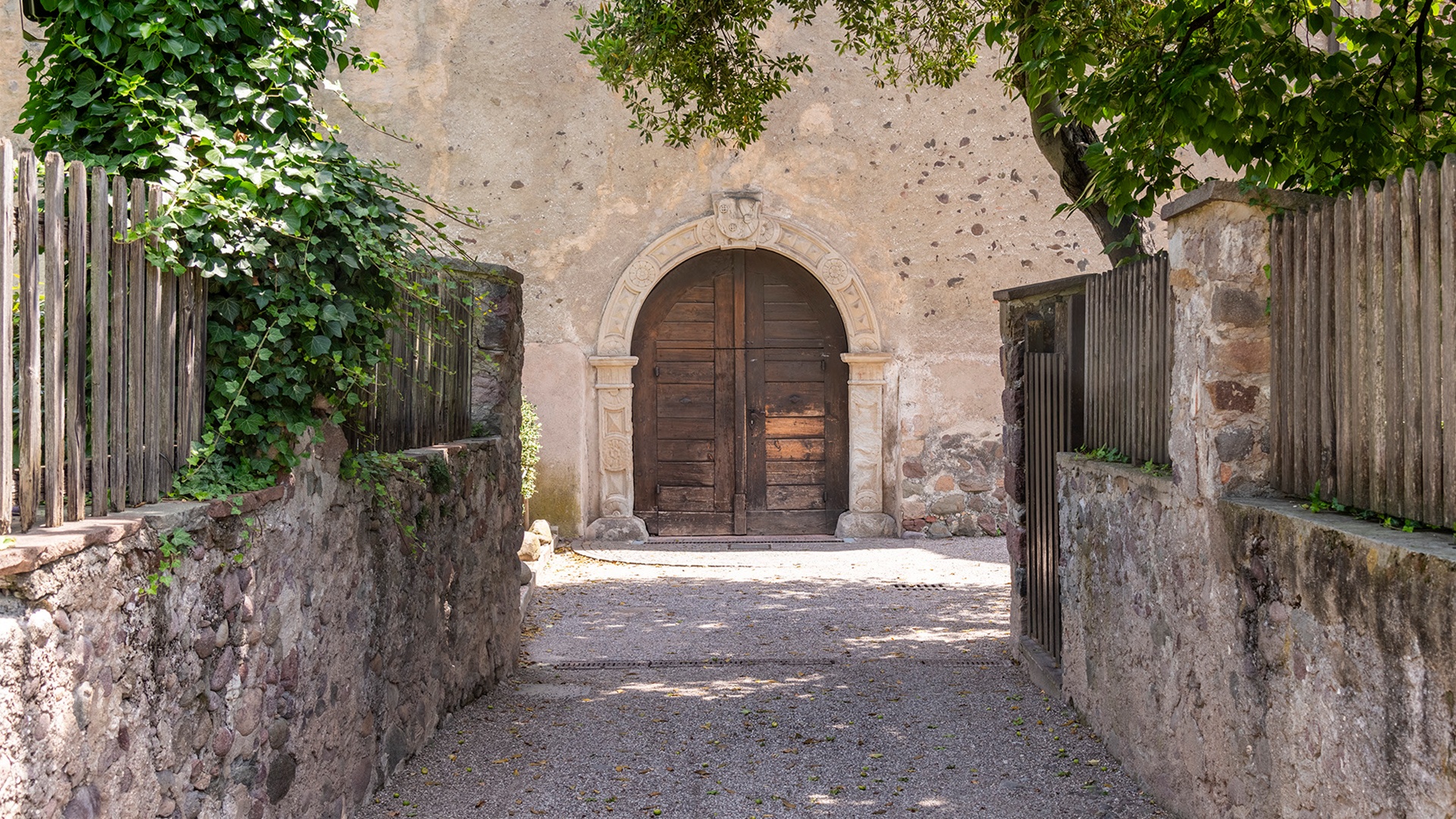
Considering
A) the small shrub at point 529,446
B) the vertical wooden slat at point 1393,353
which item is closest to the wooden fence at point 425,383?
the vertical wooden slat at point 1393,353

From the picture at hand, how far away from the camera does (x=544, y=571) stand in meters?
8.36

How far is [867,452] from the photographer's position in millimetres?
9789

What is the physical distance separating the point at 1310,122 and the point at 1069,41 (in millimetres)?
1104

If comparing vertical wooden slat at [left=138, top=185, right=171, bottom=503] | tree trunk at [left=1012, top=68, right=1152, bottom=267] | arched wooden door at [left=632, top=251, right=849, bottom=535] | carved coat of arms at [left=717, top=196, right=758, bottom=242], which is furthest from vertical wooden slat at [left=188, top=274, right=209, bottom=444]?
arched wooden door at [left=632, top=251, right=849, bottom=535]

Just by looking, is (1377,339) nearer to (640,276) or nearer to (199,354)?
(199,354)

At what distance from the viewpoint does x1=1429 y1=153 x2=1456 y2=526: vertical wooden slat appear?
81.1 inches

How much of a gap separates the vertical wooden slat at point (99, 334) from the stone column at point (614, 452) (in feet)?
24.3

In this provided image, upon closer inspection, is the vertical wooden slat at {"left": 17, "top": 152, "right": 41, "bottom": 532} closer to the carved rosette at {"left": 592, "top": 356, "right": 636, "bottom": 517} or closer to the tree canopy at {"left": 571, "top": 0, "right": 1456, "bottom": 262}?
the tree canopy at {"left": 571, "top": 0, "right": 1456, "bottom": 262}

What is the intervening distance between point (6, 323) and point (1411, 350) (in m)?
2.65

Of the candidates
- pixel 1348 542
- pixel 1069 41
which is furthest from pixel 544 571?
pixel 1348 542

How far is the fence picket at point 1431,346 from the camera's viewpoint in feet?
6.97

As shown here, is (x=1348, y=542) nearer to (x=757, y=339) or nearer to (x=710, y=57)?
(x=710, y=57)

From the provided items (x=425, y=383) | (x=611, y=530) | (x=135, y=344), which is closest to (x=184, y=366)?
(x=135, y=344)

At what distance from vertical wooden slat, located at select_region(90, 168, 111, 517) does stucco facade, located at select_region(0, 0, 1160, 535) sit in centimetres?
742
